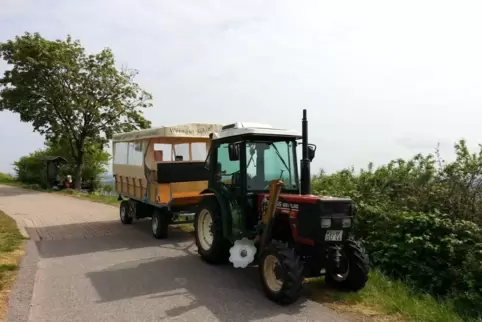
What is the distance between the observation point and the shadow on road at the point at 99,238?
9.14m

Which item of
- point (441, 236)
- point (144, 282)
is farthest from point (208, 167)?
point (441, 236)

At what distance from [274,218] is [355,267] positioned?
1319 mm

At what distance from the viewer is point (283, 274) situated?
5336 mm

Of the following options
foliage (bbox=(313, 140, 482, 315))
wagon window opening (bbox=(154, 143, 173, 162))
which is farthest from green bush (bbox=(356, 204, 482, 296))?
wagon window opening (bbox=(154, 143, 173, 162))

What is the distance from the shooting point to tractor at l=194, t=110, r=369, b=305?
5609 mm

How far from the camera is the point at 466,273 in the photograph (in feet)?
19.4

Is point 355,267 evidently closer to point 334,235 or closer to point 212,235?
point 334,235

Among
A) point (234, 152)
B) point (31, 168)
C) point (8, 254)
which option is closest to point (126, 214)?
point (8, 254)

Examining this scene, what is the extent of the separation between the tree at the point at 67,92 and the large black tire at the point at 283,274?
77.9 feet

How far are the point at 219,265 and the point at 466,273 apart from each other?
3.96 metres

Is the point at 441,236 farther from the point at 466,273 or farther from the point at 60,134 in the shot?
the point at 60,134

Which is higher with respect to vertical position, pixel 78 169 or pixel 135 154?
pixel 135 154

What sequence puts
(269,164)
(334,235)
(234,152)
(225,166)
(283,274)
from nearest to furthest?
(283,274)
(334,235)
(234,152)
(269,164)
(225,166)

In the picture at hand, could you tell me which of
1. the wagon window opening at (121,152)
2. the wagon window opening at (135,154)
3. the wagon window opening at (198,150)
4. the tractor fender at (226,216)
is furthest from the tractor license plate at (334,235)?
the wagon window opening at (121,152)
